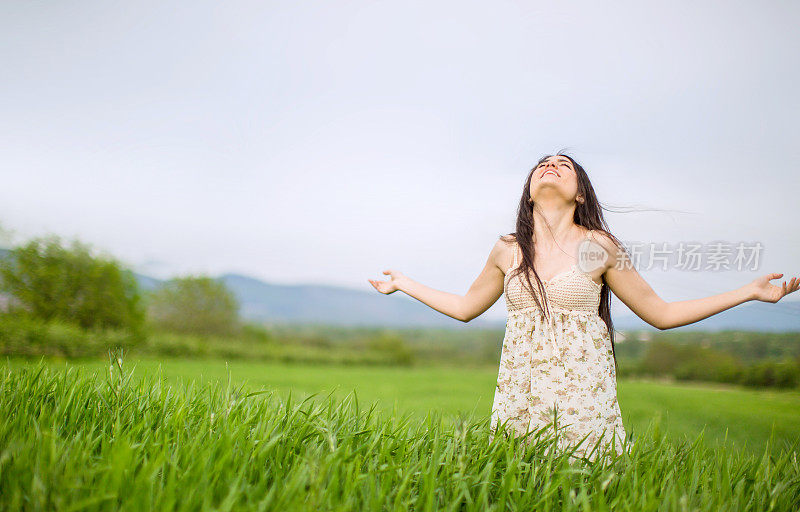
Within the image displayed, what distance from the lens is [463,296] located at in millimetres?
2629

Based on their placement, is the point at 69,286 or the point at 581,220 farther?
the point at 69,286

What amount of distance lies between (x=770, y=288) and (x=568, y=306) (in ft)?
2.40

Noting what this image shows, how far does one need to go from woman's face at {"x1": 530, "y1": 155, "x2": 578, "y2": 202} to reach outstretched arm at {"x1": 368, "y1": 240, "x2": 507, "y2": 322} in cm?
28

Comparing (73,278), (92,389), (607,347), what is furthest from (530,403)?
(73,278)

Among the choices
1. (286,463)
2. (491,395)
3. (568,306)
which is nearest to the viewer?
(286,463)

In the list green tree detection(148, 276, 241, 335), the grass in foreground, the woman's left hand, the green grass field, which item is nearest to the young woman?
the woman's left hand

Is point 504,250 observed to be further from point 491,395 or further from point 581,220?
point 491,395

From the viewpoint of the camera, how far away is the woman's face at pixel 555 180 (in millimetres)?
2398

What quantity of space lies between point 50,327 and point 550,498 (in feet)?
26.5

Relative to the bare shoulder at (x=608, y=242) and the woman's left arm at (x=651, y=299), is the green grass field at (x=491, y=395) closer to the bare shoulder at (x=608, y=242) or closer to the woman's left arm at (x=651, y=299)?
the woman's left arm at (x=651, y=299)

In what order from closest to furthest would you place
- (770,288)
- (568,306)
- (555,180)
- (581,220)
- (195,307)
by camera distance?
(770,288)
(568,306)
(555,180)
(581,220)
(195,307)

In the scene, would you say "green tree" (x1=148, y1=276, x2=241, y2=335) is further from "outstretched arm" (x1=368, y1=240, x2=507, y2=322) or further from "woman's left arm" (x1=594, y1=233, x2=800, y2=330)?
"woman's left arm" (x1=594, y1=233, x2=800, y2=330)

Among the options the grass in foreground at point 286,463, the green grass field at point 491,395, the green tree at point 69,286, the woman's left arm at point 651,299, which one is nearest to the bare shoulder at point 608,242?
the woman's left arm at point 651,299

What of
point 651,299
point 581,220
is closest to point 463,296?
point 581,220
